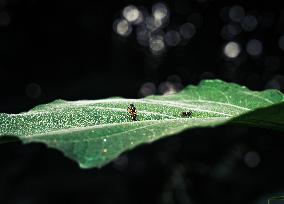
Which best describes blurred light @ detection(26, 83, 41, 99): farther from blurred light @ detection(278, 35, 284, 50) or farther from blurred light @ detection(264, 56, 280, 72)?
blurred light @ detection(278, 35, 284, 50)

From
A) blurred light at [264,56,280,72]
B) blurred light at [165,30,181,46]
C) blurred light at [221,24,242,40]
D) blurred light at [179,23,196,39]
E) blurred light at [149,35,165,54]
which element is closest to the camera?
blurred light at [264,56,280,72]

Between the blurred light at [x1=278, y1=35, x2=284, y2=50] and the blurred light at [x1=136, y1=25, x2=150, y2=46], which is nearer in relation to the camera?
the blurred light at [x1=278, y1=35, x2=284, y2=50]

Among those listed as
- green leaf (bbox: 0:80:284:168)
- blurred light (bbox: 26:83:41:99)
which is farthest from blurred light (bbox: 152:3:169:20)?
green leaf (bbox: 0:80:284:168)

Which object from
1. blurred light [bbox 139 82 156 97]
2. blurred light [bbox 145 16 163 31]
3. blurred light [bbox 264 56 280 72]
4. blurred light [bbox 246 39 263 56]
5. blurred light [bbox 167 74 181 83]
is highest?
blurred light [bbox 145 16 163 31]

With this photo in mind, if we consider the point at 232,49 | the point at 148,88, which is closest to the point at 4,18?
the point at 148,88

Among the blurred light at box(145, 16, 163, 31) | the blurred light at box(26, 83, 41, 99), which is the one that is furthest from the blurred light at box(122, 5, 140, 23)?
the blurred light at box(26, 83, 41, 99)

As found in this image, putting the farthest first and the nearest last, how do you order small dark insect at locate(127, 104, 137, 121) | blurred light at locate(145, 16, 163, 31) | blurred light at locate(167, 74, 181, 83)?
1. blurred light at locate(145, 16, 163, 31)
2. blurred light at locate(167, 74, 181, 83)
3. small dark insect at locate(127, 104, 137, 121)

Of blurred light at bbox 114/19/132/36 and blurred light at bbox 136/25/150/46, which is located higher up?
blurred light at bbox 114/19/132/36
